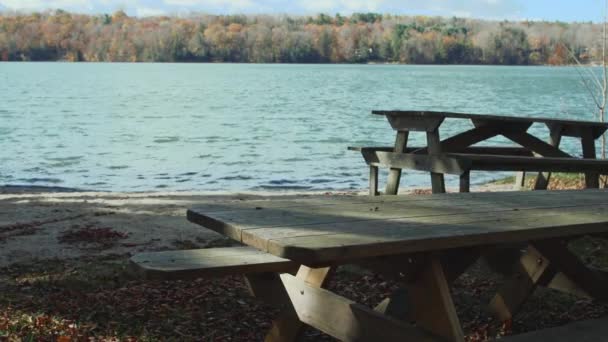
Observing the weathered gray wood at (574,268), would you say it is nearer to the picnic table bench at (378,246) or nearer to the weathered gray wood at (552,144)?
the picnic table bench at (378,246)

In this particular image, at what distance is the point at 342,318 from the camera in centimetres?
315

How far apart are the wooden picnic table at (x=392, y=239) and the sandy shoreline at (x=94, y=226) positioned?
11.8ft

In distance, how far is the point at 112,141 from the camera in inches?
1072

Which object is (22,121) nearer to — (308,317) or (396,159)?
(396,159)

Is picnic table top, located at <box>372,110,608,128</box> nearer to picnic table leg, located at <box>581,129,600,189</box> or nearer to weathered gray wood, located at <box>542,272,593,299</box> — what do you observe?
picnic table leg, located at <box>581,129,600,189</box>

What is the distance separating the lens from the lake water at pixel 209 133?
57.1 feet

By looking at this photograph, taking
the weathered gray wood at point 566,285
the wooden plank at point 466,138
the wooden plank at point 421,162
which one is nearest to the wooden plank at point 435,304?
the weathered gray wood at point 566,285

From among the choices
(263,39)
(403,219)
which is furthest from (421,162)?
(263,39)

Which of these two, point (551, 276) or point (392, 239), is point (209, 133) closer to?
point (551, 276)

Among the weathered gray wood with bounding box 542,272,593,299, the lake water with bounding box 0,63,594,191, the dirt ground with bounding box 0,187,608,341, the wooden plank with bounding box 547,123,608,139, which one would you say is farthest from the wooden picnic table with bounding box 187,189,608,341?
the lake water with bounding box 0,63,594,191

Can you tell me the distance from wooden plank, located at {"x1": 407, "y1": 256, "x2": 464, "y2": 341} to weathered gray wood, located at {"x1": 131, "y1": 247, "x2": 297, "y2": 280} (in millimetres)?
646

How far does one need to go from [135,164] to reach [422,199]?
17.4 metres

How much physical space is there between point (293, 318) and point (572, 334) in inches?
A: 46.3

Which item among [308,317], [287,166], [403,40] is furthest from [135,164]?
[403,40]
